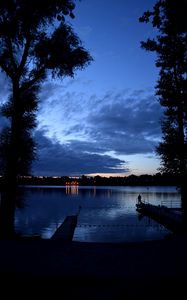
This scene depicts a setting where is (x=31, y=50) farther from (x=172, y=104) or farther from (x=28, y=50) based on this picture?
(x=172, y=104)

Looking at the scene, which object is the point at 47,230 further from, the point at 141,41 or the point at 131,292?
the point at 131,292

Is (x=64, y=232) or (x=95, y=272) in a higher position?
(x=95, y=272)

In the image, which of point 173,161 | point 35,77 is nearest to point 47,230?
point 173,161

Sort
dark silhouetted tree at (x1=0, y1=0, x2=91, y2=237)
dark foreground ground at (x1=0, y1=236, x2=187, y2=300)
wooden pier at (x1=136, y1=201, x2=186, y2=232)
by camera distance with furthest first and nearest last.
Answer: wooden pier at (x1=136, y1=201, x2=186, y2=232), dark silhouetted tree at (x1=0, y1=0, x2=91, y2=237), dark foreground ground at (x1=0, y1=236, x2=187, y2=300)

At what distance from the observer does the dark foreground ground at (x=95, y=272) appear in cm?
678

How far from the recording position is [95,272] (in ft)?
24.2

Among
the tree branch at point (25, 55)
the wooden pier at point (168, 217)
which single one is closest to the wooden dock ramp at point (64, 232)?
the wooden pier at point (168, 217)

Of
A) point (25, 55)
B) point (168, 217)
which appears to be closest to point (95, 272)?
point (25, 55)

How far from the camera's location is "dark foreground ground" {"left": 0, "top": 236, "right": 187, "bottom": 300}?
22.3 ft

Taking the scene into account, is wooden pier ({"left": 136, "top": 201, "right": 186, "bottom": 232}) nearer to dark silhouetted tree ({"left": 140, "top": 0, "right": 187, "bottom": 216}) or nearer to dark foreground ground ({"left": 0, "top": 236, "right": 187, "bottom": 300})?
dark silhouetted tree ({"left": 140, "top": 0, "right": 187, "bottom": 216})

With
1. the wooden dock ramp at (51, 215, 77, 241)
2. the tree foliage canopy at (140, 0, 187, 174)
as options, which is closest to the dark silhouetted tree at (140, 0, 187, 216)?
the tree foliage canopy at (140, 0, 187, 174)

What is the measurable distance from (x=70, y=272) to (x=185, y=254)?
3.00m

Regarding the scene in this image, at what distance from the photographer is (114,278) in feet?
23.0

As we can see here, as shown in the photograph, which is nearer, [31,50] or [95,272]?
[95,272]
